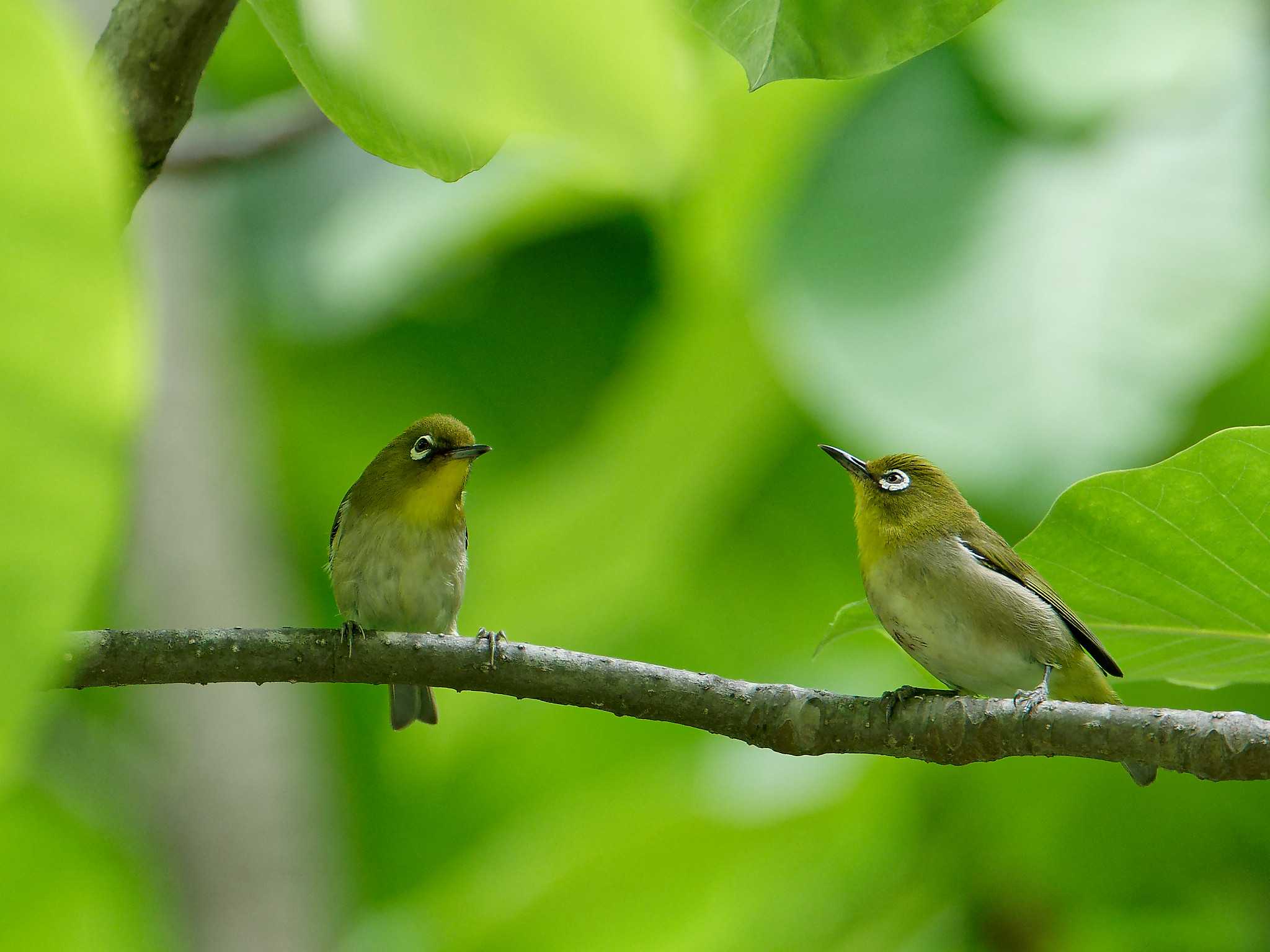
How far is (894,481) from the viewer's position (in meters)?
2.31

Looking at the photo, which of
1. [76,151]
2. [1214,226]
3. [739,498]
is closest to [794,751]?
[76,151]

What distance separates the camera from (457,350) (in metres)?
5.13

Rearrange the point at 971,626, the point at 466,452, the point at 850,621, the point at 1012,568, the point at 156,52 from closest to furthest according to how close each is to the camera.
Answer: the point at 156,52
the point at 850,621
the point at 971,626
the point at 1012,568
the point at 466,452

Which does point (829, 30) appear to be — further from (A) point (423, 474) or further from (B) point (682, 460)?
(B) point (682, 460)

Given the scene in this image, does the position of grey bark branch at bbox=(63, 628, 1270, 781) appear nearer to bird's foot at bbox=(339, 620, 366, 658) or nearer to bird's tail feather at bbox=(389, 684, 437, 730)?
bird's foot at bbox=(339, 620, 366, 658)

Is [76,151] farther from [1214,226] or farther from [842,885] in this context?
[1214,226]

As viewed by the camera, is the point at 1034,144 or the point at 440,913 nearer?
the point at 440,913

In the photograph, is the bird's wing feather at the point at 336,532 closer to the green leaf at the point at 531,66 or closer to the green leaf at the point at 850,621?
the green leaf at the point at 850,621

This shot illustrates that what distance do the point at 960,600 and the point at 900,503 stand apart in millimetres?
241

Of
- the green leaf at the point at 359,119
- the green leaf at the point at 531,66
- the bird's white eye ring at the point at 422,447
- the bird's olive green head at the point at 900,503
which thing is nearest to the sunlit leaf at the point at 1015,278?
the bird's olive green head at the point at 900,503

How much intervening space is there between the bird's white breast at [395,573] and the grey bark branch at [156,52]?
5.64 ft

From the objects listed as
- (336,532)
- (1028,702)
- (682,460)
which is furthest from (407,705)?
(1028,702)

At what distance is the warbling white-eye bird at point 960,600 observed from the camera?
2027mm

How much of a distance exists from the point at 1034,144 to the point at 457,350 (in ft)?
7.69
